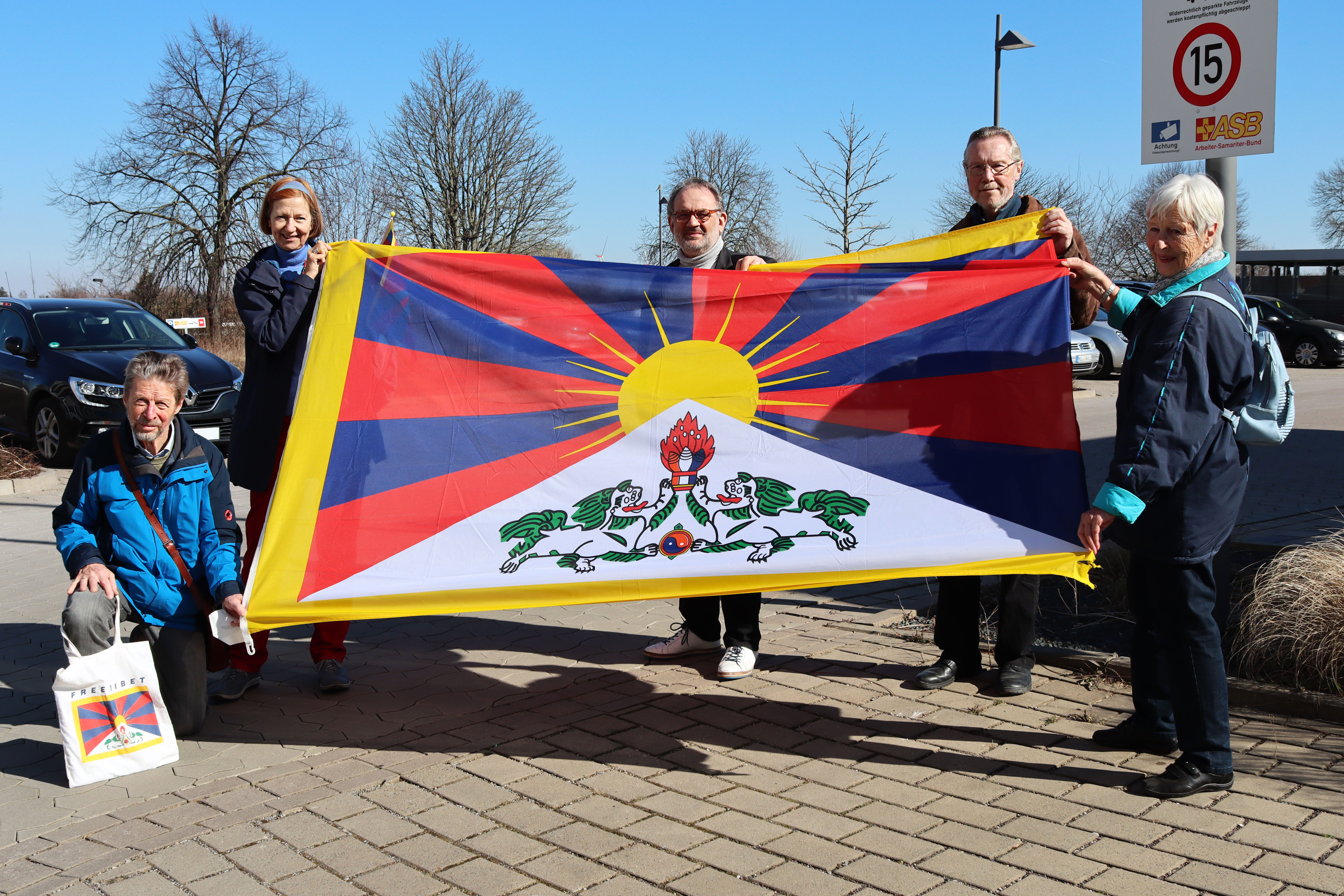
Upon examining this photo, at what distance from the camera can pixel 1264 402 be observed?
352 cm

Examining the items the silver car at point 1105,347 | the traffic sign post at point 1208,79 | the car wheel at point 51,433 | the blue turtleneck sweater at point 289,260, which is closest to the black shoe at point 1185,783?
the traffic sign post at point 1208,79

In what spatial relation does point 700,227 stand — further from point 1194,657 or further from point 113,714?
point 113,714

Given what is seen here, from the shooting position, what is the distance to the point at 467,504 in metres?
4.08

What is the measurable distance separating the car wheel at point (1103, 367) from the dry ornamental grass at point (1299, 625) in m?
18.8

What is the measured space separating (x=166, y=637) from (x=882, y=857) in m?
2.84

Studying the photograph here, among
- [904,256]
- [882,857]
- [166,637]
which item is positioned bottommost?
[882,857]

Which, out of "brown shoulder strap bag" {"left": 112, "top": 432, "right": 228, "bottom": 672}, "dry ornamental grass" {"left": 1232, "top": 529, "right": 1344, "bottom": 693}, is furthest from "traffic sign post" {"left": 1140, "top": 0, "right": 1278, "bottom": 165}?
"brown shoulder strap bag" {"left": 112, "top": 432, "right": 228, "bottom": 672}

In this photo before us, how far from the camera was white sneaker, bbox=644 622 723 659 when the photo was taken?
525cm

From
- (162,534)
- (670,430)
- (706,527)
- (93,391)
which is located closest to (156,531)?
(162,534)

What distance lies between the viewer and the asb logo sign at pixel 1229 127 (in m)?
4.66

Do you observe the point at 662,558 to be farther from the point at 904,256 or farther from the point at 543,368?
the point at 904,256

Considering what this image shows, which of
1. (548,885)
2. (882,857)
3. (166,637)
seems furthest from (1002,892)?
(166,637)

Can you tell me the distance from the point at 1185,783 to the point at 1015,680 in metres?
1.10

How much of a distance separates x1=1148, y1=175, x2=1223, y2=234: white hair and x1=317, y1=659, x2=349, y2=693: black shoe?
3.81 metres
